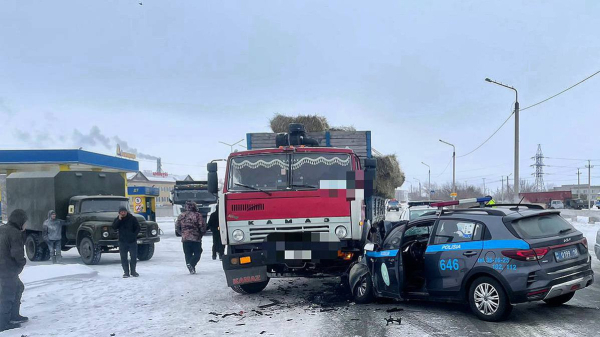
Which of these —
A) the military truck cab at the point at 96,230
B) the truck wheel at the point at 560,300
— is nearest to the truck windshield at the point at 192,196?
the military truck cab at the point at 96,230

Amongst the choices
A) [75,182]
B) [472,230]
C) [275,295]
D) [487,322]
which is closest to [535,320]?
[487,322]

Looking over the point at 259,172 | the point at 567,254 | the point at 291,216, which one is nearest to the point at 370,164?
the point at 291,216

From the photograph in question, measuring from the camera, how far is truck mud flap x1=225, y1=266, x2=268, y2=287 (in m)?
8.48

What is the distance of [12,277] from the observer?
703 cm

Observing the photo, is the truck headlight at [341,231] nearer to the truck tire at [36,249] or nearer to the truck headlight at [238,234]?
the truck headlight at [238,234]

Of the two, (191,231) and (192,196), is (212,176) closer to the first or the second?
(191,231)

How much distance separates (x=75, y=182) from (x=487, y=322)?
1387 cm

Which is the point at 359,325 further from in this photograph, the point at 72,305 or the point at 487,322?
the point at 72,305

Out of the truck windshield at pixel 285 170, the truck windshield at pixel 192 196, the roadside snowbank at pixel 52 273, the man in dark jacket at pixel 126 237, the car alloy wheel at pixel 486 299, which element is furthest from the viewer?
the truck windshield at pixel 192 196

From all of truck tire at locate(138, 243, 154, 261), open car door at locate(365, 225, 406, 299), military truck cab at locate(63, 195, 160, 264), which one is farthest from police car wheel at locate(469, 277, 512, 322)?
truck tire at locate(138, 243, 154, 261)

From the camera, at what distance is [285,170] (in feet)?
29.1

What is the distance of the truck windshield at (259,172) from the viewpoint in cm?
874

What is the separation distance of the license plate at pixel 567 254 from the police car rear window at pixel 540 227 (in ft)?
Answer: 0.83

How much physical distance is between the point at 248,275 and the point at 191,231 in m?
4.00
